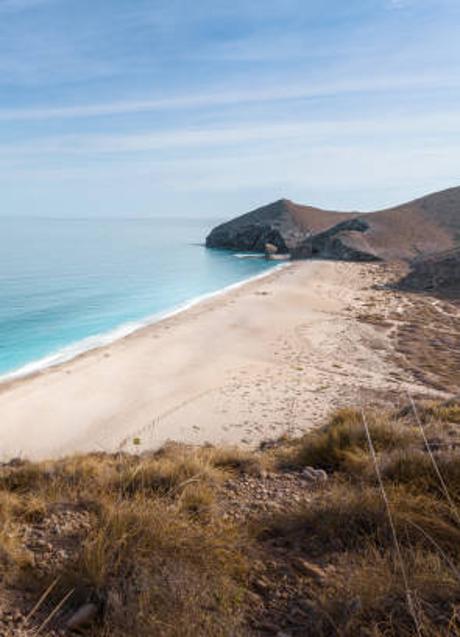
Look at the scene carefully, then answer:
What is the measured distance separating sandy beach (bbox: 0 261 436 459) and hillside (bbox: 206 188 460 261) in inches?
1751

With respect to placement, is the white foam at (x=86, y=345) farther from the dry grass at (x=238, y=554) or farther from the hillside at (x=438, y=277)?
the hillside at (x=438, y=277)

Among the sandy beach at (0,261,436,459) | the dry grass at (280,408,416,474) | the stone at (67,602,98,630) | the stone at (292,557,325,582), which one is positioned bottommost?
the sandy beach at (0,261,436,459)

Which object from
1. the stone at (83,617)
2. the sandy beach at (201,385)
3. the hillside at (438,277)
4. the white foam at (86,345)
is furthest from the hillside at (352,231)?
the stone at (83,617)

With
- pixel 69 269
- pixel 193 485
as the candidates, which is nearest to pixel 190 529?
pixel 193 485

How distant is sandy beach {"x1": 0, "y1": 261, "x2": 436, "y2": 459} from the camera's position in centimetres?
1156

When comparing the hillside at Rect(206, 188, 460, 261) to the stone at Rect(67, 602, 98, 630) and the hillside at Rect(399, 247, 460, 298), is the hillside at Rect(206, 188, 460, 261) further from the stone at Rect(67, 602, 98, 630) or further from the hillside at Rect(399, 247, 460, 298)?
the stone at Rect(67, 602, 98, 630)

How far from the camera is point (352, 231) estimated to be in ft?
244

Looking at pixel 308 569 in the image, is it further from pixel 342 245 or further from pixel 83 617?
pixel 342 245

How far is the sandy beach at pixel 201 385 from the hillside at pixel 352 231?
44.5 metres

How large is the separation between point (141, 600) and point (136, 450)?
25.2 feet

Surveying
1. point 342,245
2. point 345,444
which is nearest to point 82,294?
point 345,444

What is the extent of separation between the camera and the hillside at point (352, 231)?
68625 mm

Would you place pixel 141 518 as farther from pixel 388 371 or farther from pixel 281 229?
pixel 281 229

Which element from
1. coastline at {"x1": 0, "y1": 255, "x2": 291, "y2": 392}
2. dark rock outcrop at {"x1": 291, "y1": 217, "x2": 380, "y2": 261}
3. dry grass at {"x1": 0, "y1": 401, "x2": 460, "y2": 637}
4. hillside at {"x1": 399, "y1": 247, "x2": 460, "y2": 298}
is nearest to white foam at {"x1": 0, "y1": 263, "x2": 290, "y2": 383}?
coastline at {"x1": 0, "y1": 255, "x2": 291, "y2": 392}
